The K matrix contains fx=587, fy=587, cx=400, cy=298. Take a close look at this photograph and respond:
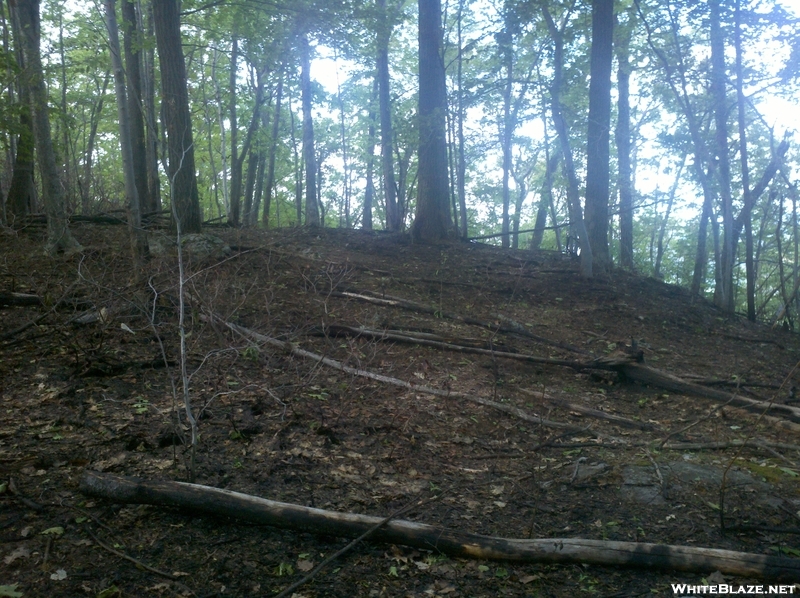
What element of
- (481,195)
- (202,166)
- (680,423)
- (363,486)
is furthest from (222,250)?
(481,195)

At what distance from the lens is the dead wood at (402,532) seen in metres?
3.43

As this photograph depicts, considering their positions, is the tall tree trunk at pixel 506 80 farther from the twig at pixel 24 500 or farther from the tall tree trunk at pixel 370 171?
the twig at pixel 24 500

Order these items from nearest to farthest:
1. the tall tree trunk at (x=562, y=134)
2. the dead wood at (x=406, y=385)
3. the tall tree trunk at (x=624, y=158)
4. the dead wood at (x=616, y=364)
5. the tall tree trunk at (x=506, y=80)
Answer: the dead wood at (x=406, y=385)
the dead wood at (x=616, y=364)
the tall tree trunk at (x=562, y=134)
the tall tree trunk at (x=506, y=80)
the tall tree trunk at (x=624, y=158)

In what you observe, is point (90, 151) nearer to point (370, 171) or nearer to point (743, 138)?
point (370, 171)

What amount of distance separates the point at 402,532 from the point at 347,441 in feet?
5.21

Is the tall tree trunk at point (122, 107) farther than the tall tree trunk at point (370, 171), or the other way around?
the tall tree trunk at point (370, 171)

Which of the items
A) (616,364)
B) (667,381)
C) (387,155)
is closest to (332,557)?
(616,364)

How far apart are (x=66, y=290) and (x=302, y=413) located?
10.3ft

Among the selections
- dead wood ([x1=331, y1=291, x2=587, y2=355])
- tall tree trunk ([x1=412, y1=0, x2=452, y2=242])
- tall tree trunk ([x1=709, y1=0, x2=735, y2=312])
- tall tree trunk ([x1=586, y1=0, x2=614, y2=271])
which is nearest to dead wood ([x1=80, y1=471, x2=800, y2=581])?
dead wood ([x1=331, y1=291, x2=587, y2=355])

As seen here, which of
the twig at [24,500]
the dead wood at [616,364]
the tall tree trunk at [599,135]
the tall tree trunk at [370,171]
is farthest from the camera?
the tall tree trunk at [370,171]

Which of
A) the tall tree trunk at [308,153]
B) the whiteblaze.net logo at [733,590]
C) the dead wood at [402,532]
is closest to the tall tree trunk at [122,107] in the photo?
the dead wood at [402,532]

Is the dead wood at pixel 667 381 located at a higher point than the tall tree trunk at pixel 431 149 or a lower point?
lower

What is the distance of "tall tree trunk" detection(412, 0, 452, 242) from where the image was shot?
40.6 feet

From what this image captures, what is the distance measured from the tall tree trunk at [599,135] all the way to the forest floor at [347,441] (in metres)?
3.12
